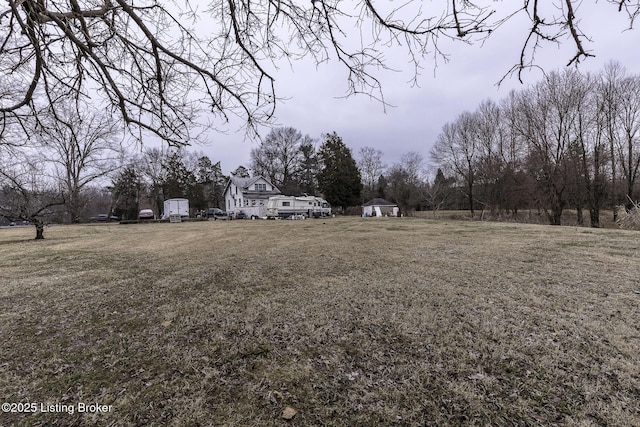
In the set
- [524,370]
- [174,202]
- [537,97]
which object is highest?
[537,97]

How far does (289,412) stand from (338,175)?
34371 mm

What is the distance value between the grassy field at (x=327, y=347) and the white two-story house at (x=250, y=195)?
25.0 m

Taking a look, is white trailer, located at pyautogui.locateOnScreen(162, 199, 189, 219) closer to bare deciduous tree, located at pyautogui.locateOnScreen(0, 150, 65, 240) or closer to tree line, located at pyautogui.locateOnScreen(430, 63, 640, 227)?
bare deciduous tree, located at pyautogui.locateOnScreen(0, 150, 65, 240)

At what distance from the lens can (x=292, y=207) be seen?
2719 cm

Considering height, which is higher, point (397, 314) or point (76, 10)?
point (76, 10)

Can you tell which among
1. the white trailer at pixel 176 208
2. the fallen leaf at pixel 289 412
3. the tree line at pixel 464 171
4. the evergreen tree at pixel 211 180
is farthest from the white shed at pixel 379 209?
the fallen leaf at pixel 289 412

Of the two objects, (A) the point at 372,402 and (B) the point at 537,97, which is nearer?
(A) the point at 372,402

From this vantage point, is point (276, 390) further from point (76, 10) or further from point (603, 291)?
point (603, 291)

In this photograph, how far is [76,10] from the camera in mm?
2744

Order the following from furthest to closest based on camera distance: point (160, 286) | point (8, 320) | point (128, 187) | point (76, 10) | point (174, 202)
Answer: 1. point (128, 187)
2. point (174, 202)
3. point (160, 286)
4. point (8, 320)
5. point (76, 10)

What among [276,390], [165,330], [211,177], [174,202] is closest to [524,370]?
[276,390]

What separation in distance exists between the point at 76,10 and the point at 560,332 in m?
5.74

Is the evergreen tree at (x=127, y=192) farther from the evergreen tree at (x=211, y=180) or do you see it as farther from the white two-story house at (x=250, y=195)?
the white two-story house at (x=250, y=195)

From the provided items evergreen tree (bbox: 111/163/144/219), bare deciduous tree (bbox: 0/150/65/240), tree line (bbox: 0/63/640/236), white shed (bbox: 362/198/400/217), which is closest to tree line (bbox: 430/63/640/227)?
tree line (bbox: 0/63/640/236)
